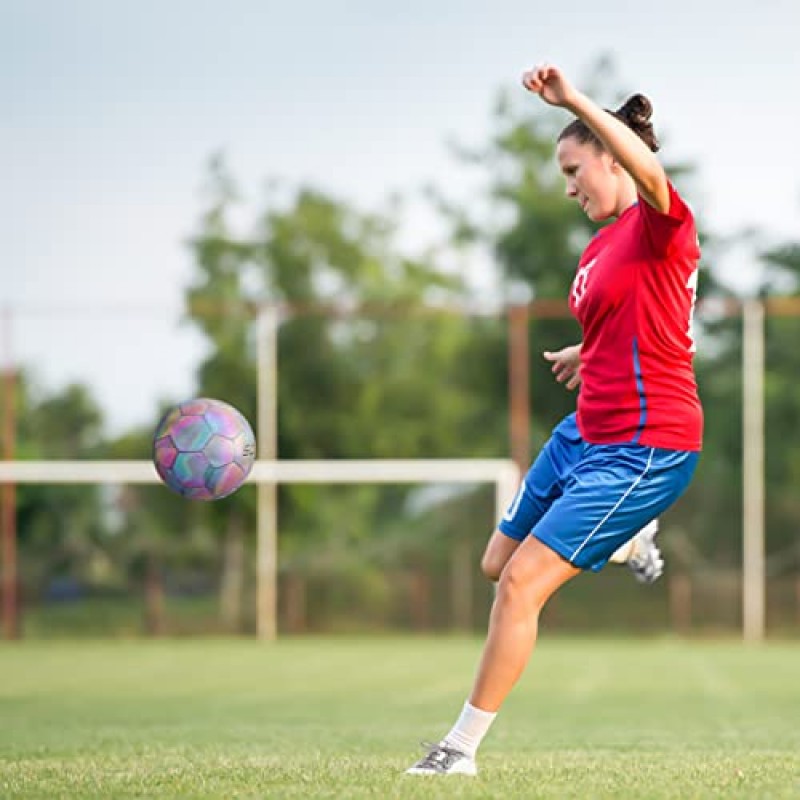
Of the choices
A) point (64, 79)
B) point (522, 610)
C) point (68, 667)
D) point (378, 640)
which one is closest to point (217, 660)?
point (68, 667)

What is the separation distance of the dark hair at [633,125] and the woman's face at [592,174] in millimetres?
15

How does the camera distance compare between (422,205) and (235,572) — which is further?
(422,205)

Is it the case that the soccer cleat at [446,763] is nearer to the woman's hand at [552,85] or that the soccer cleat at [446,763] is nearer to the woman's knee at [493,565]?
the woman's knee at [493,565]

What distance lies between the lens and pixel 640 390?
4.84 m

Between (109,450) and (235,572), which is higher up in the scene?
(109,450)

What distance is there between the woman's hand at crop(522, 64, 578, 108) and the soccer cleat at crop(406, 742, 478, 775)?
1916 mm

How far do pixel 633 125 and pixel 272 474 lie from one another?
571 inches

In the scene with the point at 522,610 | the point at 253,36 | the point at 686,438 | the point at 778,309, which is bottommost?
the point at 522,610

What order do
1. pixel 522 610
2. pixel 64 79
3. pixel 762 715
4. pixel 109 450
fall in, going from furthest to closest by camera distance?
pixel 64 79
pixel 109 450
pixel 762 715
pixel 522 610

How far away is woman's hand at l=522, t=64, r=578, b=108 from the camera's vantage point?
171 inches

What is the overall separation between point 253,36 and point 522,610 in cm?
2796

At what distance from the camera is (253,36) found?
31531 millimetres

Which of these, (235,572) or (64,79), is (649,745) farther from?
(64,79)

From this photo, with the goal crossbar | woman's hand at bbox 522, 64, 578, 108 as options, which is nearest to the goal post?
the goal crossbar
